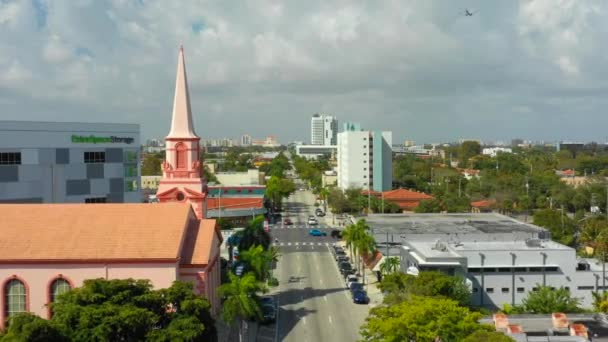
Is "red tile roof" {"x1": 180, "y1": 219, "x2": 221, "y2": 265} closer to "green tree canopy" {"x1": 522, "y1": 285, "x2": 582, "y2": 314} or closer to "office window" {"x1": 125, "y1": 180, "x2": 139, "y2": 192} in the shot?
"green tree canopy" {"x1": 522, "y1": 285, "x2": 582, "y2": 314}

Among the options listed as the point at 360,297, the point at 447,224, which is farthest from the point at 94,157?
the point at 447,224

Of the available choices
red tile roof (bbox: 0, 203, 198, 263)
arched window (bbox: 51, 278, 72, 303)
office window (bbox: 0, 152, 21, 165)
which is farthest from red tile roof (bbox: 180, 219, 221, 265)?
office window (bbox: 0, 152, 21, 165)

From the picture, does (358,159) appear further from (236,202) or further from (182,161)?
(182,161)

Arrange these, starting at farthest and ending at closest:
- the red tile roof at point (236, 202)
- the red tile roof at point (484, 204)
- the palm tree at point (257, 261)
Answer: the red tile roof at point (484, 204), the red tile roof at point (236, 202), the palm tree at point (257, 261)

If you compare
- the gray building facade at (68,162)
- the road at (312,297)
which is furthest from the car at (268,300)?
the gray building facade at (68,162)

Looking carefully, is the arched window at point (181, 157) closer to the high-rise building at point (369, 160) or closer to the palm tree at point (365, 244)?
the palm tree at point (365, 244)

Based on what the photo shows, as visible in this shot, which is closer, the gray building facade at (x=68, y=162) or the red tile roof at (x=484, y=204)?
the gray building facade at (x=68, y=162)

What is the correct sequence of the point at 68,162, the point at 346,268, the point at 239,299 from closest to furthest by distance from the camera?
1. the point at 239,299
2. the point at 68,162
3. the point at 346,268
